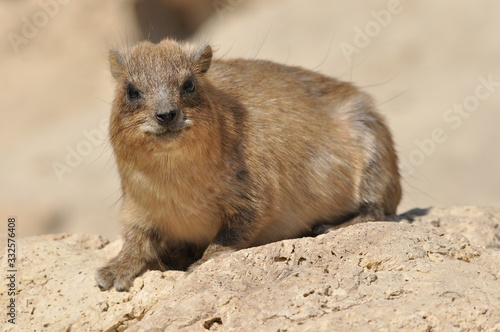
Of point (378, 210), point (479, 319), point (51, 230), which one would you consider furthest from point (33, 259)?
point (51, 230)

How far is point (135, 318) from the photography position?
624 centimetres

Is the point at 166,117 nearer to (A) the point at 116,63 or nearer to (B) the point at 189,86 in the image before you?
(B) the point at 189,86

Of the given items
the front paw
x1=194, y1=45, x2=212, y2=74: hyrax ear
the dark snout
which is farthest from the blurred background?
the dark snout

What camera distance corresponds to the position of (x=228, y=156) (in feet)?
22.9

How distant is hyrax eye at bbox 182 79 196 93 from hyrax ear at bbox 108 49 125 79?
732mm

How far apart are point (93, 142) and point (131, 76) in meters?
11.9

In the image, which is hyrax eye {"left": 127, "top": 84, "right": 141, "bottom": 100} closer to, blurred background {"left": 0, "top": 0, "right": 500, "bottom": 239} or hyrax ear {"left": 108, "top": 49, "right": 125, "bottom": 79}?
hyrax ear {"left": 108, "top": 49, "right": 125, "bottom": 79}

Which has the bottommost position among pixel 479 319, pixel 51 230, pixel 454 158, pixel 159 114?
pixel 454 158

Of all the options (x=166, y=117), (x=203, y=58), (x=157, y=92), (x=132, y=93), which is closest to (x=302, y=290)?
(x=166, y=117)

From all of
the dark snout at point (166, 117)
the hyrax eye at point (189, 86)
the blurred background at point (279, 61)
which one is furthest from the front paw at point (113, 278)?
the blurred background at point (279, 61)

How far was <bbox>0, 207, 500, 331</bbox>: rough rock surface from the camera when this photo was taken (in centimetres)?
493

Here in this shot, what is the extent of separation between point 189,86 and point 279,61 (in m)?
12.8

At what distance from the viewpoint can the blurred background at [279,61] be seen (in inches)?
652

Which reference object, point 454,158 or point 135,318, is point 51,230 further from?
point 135,318
